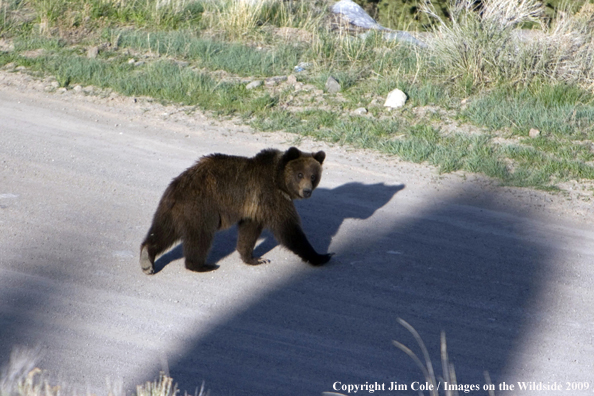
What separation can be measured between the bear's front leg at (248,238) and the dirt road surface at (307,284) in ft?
0.34

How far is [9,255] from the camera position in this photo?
5.71 meters

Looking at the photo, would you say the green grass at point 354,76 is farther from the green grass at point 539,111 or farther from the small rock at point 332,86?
the small rock at point 332,86

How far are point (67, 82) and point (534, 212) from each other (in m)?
7.60

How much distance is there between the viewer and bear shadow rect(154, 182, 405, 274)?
613 centimetres

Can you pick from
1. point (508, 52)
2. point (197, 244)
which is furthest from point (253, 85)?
point (197, 244)

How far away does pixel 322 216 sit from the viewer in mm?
6887

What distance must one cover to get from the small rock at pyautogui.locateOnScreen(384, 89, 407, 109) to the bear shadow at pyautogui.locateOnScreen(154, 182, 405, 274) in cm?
263

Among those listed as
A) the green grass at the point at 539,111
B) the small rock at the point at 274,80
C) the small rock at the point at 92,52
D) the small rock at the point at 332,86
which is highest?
the green grass at the point at 539,111

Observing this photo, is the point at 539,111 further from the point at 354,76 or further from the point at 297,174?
the point at 297,174

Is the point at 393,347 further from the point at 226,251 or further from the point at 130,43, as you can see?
the point at 130,43

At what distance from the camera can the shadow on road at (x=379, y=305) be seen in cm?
428

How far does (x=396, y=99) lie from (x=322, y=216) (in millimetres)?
3833

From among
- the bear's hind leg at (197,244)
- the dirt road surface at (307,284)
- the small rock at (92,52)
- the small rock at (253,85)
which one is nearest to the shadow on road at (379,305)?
the dirt road surface at (307,284)

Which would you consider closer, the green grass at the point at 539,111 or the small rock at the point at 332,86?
the green grass at the point at 539,111
